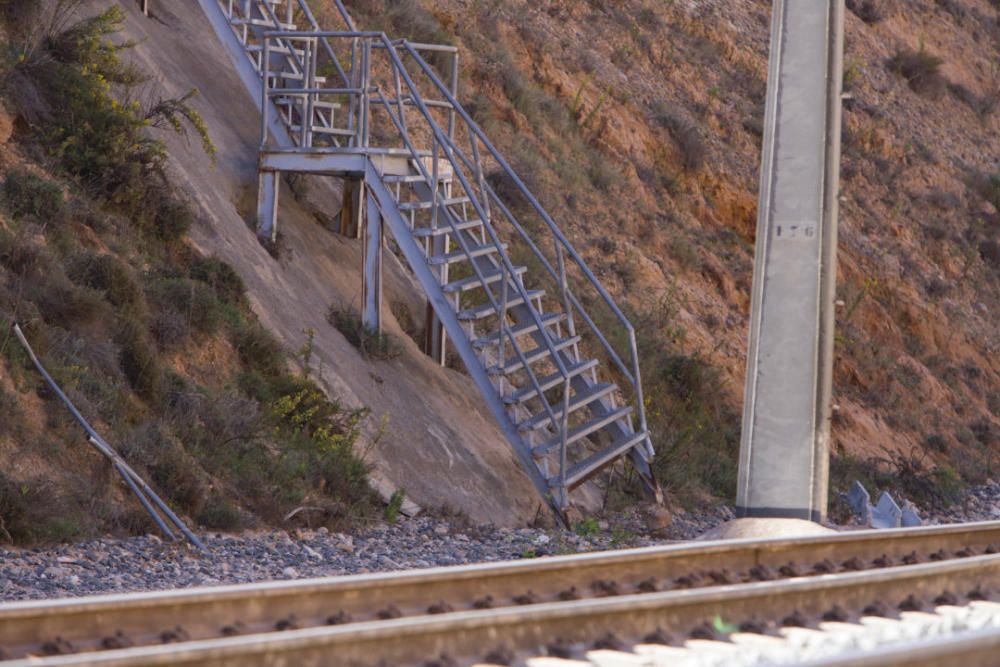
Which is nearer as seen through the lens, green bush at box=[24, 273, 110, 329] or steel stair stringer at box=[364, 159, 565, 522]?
green bush at box=[24, 273, 110, 329]

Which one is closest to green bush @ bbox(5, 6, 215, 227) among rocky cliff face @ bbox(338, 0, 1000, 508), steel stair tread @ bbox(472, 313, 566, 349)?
steel stair tread @ bbox(472, 313, 566, 349)

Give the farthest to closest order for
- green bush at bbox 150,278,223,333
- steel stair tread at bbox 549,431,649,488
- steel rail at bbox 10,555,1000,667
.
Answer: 1. steel stair tread at bbox 549,431,649,488
2. green bush at bbox 150,278,223,333
3. steel rail at bbox 10,555,1000,667

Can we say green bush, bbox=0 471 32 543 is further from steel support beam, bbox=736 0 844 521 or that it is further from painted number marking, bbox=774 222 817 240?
painted number marking, bbox=774 222 817 240

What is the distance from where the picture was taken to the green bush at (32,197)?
13047 mm

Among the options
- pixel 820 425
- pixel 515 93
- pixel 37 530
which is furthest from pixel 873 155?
pixel 37 530

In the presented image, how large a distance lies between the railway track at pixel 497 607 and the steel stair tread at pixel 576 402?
5405 millimetres

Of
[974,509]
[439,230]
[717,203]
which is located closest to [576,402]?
[439,230]

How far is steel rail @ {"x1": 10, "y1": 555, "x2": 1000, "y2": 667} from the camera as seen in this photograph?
213 inches

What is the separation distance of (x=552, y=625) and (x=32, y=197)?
8.21 meters

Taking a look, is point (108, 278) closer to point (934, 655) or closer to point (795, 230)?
point (795, 230)

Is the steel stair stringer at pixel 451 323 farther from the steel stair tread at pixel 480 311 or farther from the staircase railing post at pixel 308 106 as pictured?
the staircase railing post at pixel 308 106

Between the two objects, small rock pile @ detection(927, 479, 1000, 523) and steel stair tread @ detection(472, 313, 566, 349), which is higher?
steel stair tread @ detection(472, 313, 566, 349)

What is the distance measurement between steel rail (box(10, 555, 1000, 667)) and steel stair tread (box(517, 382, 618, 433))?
20.8ft

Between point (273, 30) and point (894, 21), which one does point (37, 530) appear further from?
point (894, 21)
